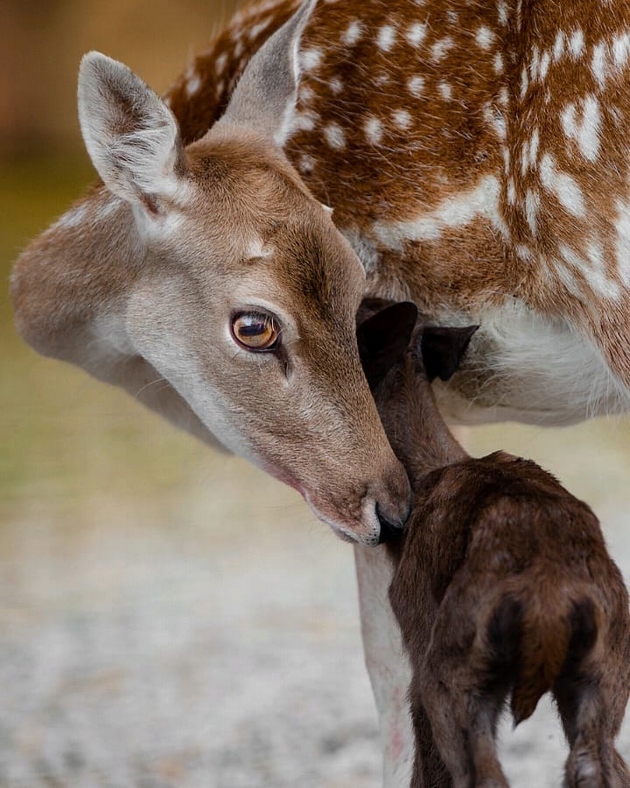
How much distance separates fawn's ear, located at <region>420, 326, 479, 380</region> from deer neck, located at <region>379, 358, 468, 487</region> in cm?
4

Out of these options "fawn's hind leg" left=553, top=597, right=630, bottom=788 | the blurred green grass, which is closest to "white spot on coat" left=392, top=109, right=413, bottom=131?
"fawn's hind leg" left=553, top=597, right=630, bottom=788

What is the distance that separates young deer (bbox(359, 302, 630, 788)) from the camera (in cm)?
204

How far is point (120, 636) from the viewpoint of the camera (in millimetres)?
5016

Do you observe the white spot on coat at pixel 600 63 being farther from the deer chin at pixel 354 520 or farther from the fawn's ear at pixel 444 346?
the deer chin at pixel 354 520

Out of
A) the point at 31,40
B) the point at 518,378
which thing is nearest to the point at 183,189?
the point at 518,378

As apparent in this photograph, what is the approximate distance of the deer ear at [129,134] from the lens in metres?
2.35

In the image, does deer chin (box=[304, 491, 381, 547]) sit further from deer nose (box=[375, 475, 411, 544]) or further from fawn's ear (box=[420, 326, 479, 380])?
fawn's ear (box=[420, 326, 479, 380])

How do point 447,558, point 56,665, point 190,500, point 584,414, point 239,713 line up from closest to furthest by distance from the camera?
point 447,558
point 584,414
point 239,713
point 56,665
point 190,500

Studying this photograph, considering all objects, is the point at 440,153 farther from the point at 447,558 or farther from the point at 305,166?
the point at 447,558

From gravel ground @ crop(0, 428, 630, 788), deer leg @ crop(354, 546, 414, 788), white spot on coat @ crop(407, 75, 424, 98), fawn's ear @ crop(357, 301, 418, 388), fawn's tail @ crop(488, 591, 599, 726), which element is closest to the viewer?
fawn's tail @ crop(488, 591, 599, 726)

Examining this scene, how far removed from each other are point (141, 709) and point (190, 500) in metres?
2.32

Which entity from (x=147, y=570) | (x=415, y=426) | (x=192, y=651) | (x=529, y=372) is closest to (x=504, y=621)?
(x=415, y=426)

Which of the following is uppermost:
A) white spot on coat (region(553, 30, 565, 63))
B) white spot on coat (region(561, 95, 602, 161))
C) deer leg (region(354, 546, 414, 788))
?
white spot on coat (region(553, 30, 565, 63))

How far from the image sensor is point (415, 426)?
A: 261 cm
